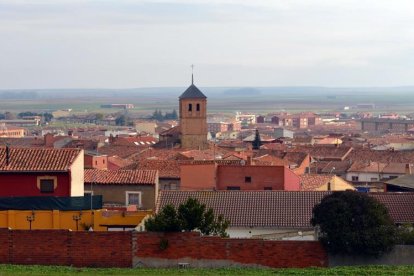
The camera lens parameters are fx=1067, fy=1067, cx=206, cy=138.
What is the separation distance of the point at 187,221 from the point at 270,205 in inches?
261

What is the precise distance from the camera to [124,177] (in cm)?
3434

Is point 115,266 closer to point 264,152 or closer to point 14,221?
point 14,221

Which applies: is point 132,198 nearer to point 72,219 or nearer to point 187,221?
point 72,219

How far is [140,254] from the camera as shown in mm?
23688

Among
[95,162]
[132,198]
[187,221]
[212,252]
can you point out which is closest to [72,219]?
[187,221]

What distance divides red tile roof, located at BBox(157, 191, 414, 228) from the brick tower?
1571 inches

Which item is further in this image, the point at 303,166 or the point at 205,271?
the point at 303,166

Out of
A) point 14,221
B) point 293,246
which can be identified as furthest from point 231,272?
point 14,221

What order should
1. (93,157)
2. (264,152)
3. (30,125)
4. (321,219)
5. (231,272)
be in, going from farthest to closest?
(30,125), (264,152), (93,157), (321,219), (231,272)

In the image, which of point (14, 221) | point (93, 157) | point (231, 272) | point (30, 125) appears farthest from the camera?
point (30, 125)

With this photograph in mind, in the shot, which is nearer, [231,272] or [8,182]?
[231,272]

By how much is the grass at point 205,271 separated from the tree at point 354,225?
146 centimetres

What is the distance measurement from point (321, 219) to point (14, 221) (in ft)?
26.1

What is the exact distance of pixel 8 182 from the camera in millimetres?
28969
